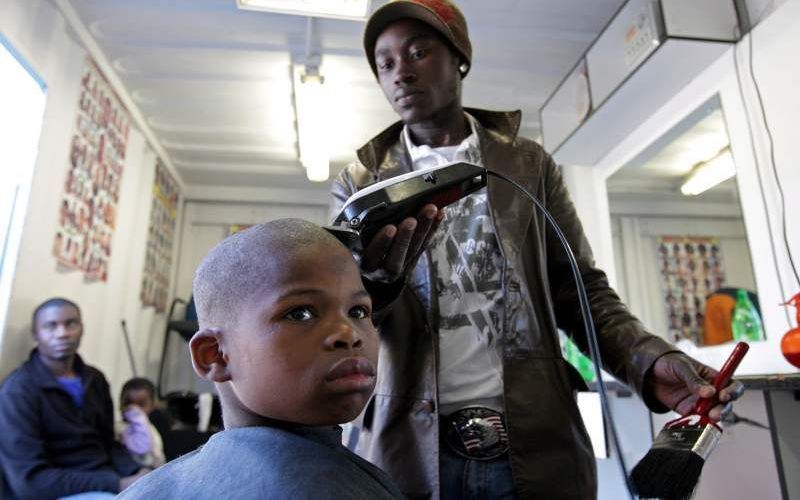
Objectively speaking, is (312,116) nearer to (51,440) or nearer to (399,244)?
(51,440)

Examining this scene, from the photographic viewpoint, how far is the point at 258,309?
0.68 metres

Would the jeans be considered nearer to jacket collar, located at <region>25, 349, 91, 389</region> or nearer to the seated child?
jacket collar, located at <region>25, 349, 91, 389</region>

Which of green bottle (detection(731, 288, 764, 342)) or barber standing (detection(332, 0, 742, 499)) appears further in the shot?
green bottle (detection(731, 288, 764, 342))

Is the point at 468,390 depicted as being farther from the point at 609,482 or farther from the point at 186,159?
the point at 186,159

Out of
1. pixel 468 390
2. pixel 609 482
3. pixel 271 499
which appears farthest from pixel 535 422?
pixel 609 482

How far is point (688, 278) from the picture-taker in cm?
290

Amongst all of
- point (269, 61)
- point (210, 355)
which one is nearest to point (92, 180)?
point (269, 61)

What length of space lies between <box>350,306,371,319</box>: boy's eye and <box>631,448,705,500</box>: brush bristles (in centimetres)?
40

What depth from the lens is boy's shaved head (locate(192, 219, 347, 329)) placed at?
702mm

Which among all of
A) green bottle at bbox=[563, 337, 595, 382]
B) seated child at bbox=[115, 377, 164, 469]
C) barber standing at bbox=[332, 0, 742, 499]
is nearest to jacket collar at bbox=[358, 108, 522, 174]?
barber standing at bbox=[332, 0, 742, 499]

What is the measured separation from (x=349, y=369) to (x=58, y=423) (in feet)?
7.92

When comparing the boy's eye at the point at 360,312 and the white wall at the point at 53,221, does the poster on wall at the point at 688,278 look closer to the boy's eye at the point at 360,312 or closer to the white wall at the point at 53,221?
the boy's eye at the point at 360,312

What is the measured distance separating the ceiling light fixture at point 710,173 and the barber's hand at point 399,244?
2.02m

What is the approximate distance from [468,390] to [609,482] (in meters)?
2.17
